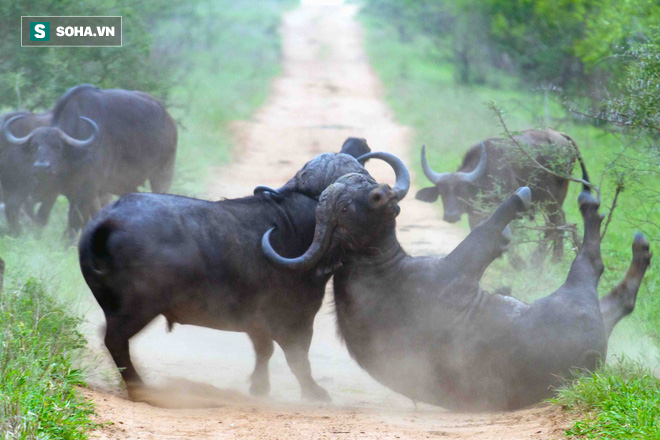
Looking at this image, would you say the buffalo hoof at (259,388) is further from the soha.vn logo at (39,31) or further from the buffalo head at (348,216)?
the soha.vn logo at (39,31)

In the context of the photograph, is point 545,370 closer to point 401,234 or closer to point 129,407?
point 129,407

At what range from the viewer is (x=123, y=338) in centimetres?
521

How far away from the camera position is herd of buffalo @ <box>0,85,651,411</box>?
16.5ft

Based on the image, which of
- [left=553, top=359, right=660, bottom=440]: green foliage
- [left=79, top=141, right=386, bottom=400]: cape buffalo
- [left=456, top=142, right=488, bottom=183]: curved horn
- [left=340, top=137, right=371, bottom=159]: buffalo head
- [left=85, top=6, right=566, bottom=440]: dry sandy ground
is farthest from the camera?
[left=456, top=142, right=488, bottom=183]: curved horn

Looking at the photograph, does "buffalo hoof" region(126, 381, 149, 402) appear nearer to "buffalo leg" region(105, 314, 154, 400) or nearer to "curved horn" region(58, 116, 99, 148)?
"buffalo leg" region(105, 314, 154, 400)

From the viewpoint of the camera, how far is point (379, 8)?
1721 inches

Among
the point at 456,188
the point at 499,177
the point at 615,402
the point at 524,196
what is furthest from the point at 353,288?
the point at 456,188

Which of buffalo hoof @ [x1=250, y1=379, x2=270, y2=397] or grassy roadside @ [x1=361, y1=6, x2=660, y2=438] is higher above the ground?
grassy roadside @ [x1=361, y1=6, x2=660, y2=438]

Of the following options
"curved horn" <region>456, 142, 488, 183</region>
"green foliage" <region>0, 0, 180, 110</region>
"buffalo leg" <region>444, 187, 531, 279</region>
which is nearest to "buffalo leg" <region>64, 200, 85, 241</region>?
"green foliage" <region>0, 0, 180, 110</region>

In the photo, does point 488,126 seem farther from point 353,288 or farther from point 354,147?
point 353,288

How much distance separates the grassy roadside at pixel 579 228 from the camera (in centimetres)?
415

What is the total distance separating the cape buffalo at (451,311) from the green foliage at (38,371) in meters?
1.47

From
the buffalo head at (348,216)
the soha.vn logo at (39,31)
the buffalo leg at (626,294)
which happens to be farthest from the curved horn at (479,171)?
the soha.vn logo at (39,31)

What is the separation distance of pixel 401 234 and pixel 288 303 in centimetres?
528
